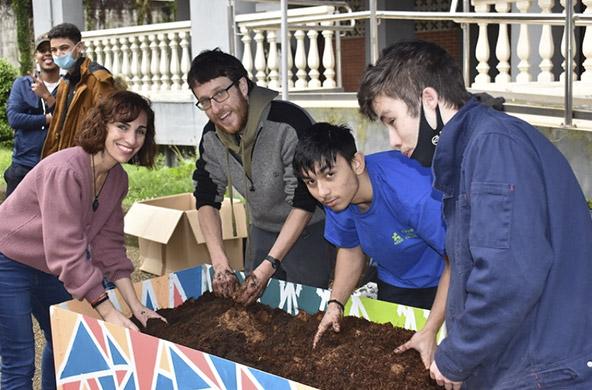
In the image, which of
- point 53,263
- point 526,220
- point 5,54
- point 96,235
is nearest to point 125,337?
point 53,263

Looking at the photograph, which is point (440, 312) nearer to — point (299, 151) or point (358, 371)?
point (358, 371)

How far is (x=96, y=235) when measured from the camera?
3377mm

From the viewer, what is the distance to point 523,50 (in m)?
6.84

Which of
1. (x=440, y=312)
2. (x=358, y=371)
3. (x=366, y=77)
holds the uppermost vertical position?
(x=366, y=77)

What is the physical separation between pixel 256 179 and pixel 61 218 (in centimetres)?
96

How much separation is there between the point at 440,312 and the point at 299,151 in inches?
29.4

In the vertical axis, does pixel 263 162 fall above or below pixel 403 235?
above

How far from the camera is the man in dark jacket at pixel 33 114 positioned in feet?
17.3

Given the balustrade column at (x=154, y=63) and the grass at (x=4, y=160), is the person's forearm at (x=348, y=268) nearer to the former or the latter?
the grass at (x=4, y=160)

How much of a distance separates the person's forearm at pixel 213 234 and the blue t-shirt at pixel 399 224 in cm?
73

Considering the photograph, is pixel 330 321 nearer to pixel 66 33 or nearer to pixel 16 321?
pixel 16 321

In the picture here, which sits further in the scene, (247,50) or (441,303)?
(247,50)

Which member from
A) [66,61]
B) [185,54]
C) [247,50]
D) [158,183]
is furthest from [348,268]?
[185,54]

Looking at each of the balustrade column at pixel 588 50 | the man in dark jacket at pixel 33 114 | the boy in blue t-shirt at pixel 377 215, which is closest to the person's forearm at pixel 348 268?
the boy in blue t-shirt at pixel 377 215
